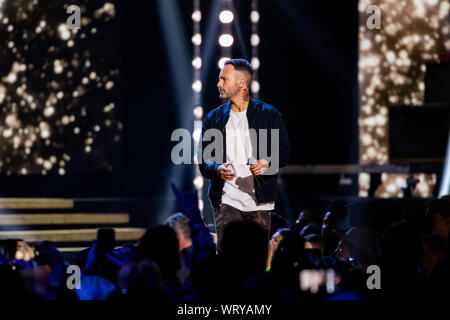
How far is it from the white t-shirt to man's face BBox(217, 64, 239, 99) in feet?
0.46

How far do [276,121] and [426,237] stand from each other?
93 cm

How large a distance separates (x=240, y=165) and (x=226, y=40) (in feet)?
8.20

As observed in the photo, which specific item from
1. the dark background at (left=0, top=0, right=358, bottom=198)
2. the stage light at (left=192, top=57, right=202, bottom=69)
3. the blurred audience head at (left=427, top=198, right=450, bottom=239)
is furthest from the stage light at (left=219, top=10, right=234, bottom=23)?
the blurred audience head at (left=427, top=198, right=450, bottom=239)

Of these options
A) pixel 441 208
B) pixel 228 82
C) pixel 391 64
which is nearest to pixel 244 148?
pixel 228 82

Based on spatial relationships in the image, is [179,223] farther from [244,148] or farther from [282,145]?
[282,145]

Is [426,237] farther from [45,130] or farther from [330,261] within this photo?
[45,130]

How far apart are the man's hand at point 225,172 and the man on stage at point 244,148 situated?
9cm

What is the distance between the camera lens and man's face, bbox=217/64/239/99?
11.2ft

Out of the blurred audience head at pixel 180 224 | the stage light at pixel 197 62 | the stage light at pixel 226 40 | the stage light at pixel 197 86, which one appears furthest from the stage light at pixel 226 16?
the blurred audience head at pixel 180 224

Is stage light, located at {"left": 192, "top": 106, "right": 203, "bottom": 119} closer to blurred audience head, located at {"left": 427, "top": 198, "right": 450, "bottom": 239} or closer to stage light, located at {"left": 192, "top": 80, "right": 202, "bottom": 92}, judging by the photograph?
stage light, located at {"left": 192, "top": 80, "right": 202, "bottom": 92}

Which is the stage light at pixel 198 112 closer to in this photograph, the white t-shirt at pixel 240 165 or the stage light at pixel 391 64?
the white t-shirt at pixel 240 165

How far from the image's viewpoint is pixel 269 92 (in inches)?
322

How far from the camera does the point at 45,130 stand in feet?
27.2
